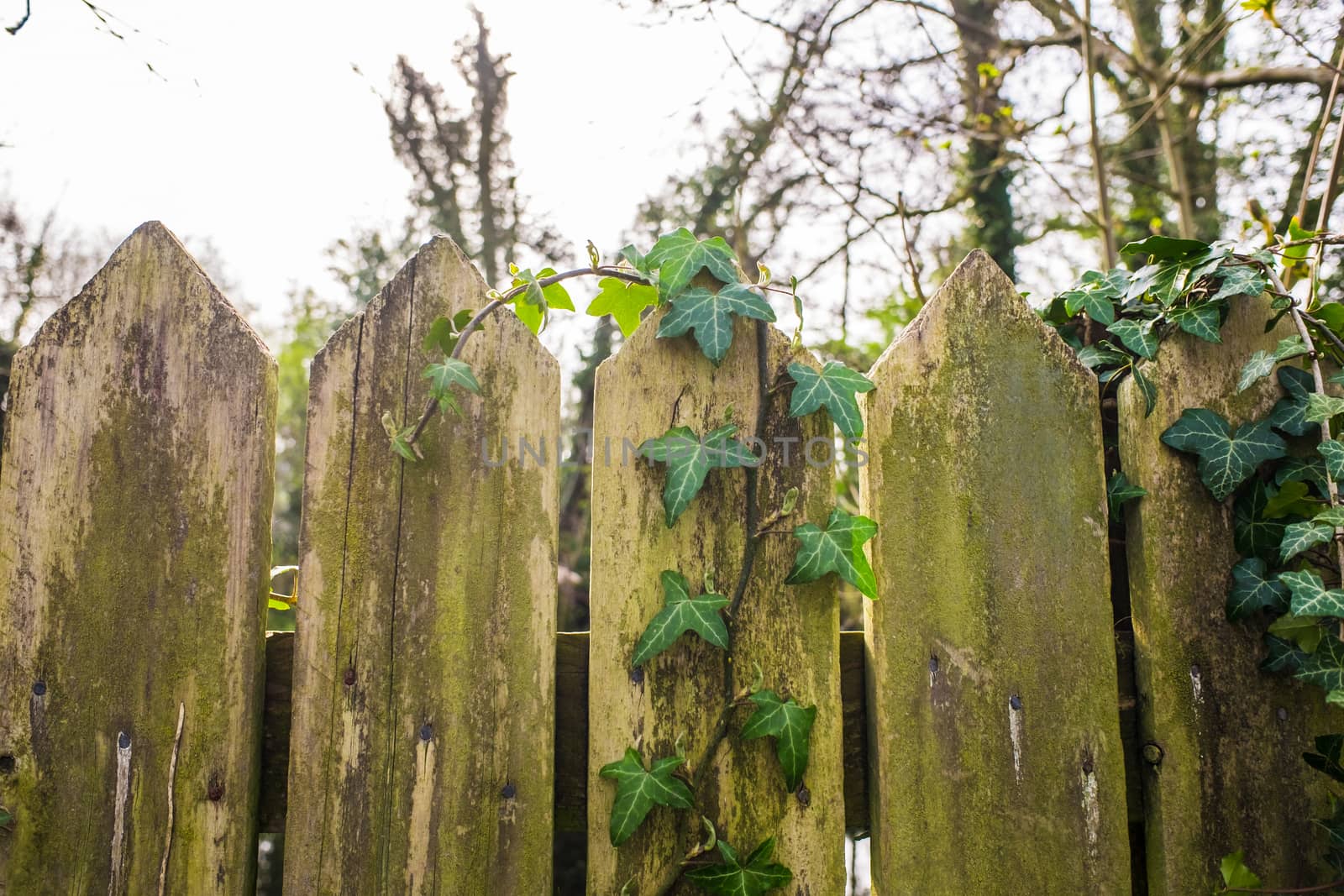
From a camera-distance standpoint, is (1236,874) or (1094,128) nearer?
(1236,874)

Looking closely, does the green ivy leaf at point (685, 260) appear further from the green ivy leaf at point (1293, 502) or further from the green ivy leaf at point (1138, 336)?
the green ivy leaf at point (1293, 502)

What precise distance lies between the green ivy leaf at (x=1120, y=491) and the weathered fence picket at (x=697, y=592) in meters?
0.50

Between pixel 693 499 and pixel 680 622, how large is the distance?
7.7 inches

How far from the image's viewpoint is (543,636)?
3.95 ft

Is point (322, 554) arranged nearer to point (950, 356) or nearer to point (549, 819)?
point (549, 819)

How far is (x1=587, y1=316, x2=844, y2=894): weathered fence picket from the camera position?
119 cm

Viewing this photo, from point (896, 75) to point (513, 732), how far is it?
320 centimetres

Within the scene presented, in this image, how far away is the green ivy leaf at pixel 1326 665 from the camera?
3.97ft

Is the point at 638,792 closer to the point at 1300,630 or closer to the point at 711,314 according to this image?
the point at 711,314

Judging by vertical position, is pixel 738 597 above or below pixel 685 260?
below

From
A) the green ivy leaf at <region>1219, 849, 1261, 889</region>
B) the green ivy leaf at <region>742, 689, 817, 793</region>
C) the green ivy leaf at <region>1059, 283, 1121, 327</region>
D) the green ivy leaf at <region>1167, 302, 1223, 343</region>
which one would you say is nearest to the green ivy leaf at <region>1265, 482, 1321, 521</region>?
the green ivy leaf at <region>1167, 302, 1223, 343</region>

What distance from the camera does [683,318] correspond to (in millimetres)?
1263

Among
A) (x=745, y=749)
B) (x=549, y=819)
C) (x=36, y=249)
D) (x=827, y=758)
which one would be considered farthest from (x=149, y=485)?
(x=36, y=249)

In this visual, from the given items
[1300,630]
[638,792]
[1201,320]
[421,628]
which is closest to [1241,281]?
[1201,320]
